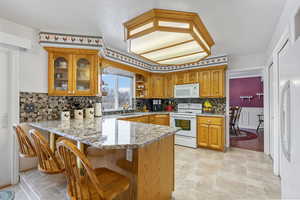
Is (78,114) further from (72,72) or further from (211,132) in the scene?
(211,132)

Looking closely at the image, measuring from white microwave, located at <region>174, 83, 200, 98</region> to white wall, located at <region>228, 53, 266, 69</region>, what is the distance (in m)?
1.09

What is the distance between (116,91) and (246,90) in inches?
240

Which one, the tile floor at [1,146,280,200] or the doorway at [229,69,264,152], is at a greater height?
the doorway at [229,69,264,152]

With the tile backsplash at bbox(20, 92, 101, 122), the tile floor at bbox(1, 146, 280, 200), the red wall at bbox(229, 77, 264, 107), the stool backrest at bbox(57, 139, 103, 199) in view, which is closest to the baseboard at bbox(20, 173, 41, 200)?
the tile floor at bbox(1, 146, 280, 200)

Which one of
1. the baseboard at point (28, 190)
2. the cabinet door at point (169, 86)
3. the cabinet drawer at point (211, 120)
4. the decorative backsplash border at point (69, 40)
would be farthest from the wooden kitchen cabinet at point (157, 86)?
the baseboard at point (28, 190)

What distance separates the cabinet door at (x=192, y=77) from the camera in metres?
4.21

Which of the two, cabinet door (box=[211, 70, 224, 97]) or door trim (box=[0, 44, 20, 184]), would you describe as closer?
door trim (box=[0, 44, 20, 184])

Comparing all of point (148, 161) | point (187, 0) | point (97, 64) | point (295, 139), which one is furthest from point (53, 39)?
point (295, 139)

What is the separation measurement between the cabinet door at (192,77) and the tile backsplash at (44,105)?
2930 millimetres

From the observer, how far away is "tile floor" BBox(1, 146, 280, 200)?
6.27ft

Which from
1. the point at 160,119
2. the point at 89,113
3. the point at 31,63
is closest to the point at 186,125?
the point at 160,119

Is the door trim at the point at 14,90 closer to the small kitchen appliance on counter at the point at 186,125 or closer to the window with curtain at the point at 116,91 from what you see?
the window with curtain at the point at 116,91

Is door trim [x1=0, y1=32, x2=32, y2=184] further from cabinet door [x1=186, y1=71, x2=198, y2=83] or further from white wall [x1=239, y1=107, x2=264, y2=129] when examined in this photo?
white wall [x1=239, y1=107, x2=264, y2=129]

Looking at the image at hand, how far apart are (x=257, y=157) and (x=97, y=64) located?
4.03 metres
